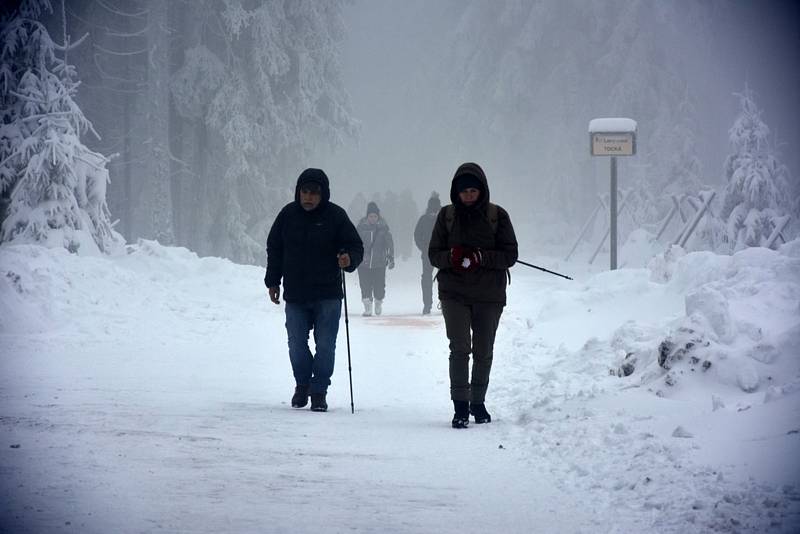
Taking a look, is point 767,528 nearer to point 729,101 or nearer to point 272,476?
point 272,476

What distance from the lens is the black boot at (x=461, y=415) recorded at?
689cm

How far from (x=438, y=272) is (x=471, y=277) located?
273mm

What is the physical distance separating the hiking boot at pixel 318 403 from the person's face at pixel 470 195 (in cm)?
212

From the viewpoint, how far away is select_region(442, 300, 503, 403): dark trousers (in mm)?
6965

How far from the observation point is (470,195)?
689 cm

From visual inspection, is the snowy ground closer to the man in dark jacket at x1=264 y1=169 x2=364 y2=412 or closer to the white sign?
the man in dark jacket at x1=264 y1=169 x2=364 y2=412

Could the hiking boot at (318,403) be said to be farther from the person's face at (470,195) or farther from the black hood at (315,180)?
the person's face at (470,195)

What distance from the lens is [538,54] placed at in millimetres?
43281

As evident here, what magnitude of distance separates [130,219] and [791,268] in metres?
24.1

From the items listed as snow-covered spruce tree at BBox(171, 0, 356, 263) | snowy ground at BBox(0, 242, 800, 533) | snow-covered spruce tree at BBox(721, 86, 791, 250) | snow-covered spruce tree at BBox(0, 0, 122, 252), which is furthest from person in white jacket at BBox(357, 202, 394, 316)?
snow-covered spruce tree at BBox(721, 86, 791, 250)

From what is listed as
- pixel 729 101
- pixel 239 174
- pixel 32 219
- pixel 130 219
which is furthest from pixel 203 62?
pixel 729 101

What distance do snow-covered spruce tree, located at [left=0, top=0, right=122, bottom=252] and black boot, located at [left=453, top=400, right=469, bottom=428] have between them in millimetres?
11915

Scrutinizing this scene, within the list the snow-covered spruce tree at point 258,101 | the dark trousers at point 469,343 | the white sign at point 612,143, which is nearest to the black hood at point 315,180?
the dark trousers at point 469,343

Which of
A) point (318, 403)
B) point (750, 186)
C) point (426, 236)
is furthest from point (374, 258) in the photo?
point (750, 186)
